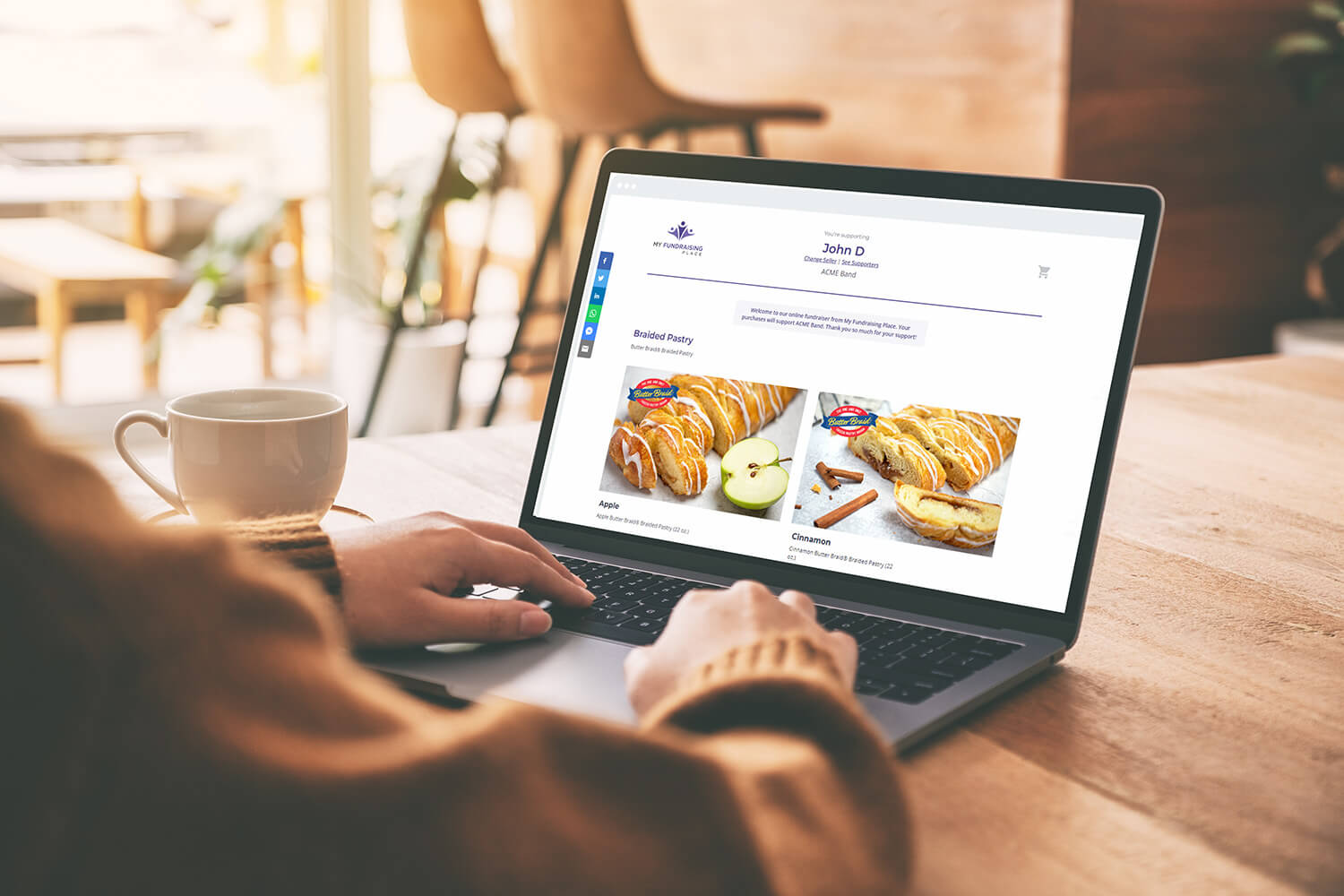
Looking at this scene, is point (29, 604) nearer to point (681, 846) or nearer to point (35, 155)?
point (681, 846)

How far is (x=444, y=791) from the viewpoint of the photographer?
0.36 m

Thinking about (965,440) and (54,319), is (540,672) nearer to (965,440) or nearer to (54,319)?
(965,440)

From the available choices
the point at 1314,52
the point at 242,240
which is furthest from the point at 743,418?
the point at 242,240

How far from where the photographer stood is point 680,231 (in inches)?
31.6

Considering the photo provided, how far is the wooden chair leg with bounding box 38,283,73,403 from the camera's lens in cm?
303

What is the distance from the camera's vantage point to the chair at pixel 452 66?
2.55 meters

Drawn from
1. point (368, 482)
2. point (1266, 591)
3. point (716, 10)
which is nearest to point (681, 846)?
point (1266, 591)

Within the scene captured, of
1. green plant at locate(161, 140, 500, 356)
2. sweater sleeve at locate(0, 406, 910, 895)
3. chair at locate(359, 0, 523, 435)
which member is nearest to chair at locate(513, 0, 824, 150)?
chair at locate(359, 0, 523, 435)

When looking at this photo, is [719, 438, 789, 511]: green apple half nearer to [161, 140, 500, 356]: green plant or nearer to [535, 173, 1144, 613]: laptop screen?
[535, 173, 1144, 613]: laptop screen

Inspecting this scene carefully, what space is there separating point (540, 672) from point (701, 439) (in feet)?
0.68

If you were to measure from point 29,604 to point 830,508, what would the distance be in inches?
18.8

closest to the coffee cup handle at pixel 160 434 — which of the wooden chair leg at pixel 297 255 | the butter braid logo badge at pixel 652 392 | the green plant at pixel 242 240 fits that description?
the butter braid logo badge at pixel 652 392

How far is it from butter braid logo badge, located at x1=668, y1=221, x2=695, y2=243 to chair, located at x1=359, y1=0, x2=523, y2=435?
1.82m

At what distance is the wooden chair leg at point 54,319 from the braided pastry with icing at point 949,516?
9.55 ft
